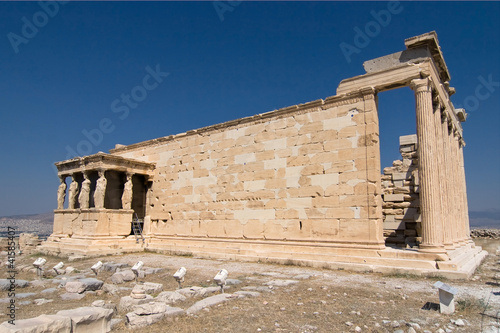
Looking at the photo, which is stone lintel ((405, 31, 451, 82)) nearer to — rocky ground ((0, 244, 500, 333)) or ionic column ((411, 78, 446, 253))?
ionic column ((411, 78, 446, 253))

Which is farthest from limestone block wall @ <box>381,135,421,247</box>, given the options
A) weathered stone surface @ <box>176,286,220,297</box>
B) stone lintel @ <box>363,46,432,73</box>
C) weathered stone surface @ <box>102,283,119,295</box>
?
weathered stone surface @ <box>102,283,119,295</box>

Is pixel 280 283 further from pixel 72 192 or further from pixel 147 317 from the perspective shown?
pixel 72 192

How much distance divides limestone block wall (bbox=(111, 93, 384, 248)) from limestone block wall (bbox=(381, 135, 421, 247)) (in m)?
3.22

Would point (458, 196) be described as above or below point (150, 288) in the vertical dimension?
above

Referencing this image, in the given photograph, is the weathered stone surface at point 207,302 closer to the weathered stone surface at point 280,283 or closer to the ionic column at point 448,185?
the weathered stone surface at point 280,283

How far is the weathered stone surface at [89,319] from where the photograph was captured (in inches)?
158

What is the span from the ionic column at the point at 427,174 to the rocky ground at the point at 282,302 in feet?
4.18

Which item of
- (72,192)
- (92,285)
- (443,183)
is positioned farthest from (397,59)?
(72,192)

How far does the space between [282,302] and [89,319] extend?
3072 mm

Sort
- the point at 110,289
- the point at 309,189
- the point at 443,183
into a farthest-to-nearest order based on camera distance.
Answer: the point at 309,189 < the point at 443,183 < the point at 110,289

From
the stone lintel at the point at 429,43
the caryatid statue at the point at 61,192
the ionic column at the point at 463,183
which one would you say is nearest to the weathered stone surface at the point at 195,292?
the stone lintel at the point at 429,43

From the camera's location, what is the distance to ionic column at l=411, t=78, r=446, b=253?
930 cm

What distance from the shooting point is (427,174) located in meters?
9.64

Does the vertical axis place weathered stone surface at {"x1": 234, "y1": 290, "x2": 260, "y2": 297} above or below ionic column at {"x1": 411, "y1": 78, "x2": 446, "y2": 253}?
below
